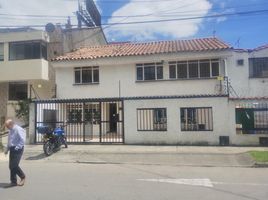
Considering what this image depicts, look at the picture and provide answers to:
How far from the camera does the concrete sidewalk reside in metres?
15.2

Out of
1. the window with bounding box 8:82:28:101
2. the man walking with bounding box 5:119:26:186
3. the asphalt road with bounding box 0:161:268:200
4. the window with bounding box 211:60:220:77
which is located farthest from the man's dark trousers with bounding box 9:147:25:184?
the window with bounding box 8:82:28:101

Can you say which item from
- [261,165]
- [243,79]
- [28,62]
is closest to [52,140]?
[261,165]

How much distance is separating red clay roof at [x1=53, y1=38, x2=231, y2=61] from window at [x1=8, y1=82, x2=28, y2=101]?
5.38 m

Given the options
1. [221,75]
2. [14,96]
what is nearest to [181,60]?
[221,75]

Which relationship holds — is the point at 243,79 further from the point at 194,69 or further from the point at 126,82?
the point at 126,82

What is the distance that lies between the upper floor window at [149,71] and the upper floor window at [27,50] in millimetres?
8380

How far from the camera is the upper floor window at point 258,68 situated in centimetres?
2672

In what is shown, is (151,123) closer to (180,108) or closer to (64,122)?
(180,108)

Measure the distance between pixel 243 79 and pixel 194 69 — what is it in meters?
3.66

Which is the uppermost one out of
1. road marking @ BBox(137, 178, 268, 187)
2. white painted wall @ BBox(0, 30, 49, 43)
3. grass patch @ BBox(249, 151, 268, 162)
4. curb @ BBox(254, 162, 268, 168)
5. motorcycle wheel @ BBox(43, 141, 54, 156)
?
white painted wall @ BBox(0, 30, 49, 43)

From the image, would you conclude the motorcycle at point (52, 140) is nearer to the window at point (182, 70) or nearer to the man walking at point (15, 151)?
the man walking at point (15, 151)

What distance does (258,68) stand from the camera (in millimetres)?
26906

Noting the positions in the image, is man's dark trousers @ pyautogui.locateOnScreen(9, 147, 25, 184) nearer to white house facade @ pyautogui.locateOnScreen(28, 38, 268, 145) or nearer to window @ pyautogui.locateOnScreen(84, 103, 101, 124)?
white house facade @ pyautogui.locateOnScreen(28, 38, 268, 145)

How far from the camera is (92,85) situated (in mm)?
26844
